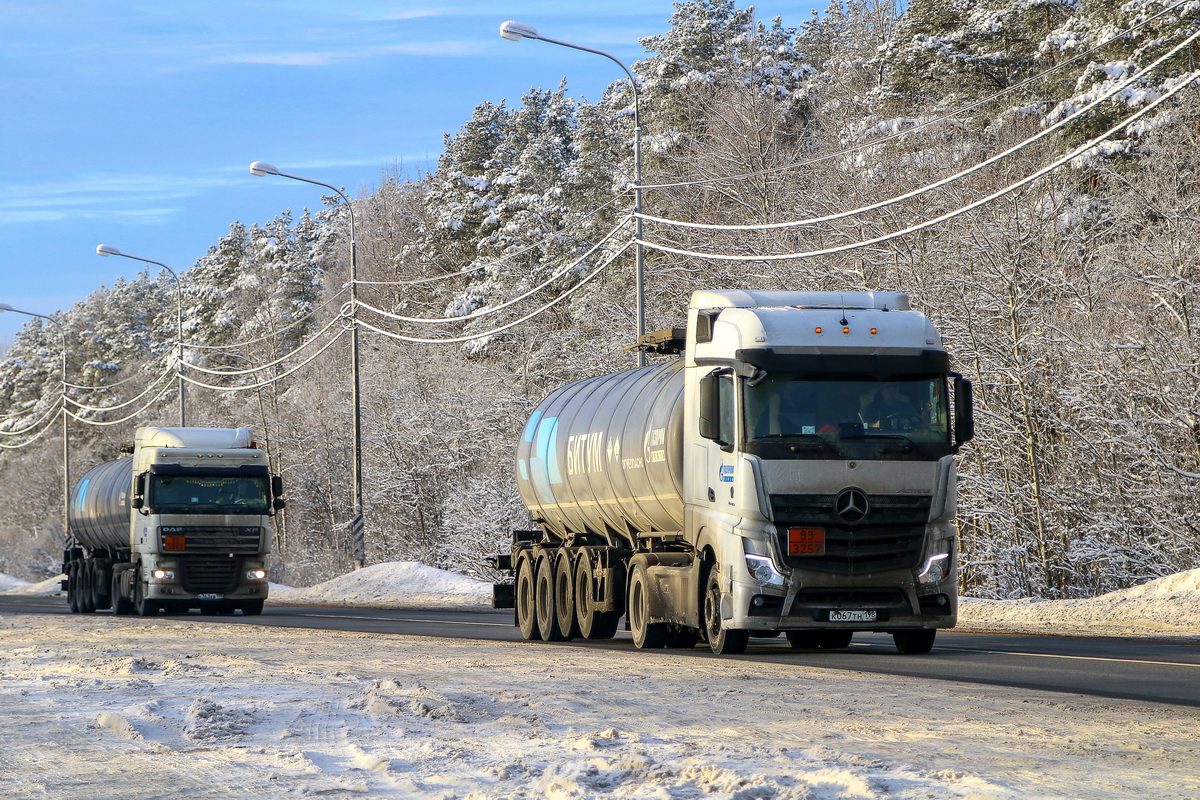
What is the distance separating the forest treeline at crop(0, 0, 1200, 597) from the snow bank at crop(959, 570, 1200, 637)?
388cm

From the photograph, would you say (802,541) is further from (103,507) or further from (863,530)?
(103,507)

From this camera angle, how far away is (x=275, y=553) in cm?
6662

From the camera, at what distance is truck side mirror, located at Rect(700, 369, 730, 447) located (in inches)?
585

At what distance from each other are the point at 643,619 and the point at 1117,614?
755 centimetres

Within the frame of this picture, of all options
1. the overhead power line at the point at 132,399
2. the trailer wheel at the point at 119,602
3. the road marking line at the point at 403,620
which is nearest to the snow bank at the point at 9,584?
the overhead power line at the point at 132,399

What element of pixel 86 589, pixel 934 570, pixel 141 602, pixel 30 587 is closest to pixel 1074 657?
pixel 934 570

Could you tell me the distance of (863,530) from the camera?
48.8 feet

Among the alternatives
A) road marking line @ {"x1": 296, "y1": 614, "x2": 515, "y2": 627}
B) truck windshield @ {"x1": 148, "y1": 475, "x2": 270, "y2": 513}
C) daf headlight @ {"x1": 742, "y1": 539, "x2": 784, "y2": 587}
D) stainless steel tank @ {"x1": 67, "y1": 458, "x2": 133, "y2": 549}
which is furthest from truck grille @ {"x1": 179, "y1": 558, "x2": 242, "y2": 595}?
daf headlight @ {"x1": 742, "y1": 539, "x2": 784, "y2": 587}

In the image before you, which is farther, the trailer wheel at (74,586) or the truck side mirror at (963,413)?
the trailer wheel at (74,586)

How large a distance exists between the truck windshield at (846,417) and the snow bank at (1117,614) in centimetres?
567

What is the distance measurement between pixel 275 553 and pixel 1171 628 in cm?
5199

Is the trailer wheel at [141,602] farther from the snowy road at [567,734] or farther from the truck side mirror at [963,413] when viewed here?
the truck side mirror at [963,413]

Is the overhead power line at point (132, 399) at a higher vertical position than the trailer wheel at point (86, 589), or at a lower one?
higher

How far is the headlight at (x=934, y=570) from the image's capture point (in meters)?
15.1
